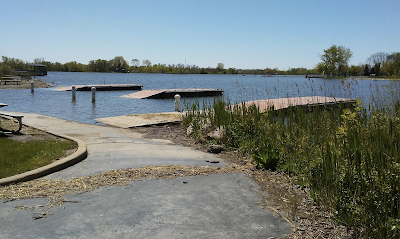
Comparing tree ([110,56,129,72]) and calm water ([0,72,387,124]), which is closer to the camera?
calm water ([0,72,387,124])

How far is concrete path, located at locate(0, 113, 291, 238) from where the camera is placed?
3762 mm

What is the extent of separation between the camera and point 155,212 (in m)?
4.29

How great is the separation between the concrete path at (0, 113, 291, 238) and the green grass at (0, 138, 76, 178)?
0.61m

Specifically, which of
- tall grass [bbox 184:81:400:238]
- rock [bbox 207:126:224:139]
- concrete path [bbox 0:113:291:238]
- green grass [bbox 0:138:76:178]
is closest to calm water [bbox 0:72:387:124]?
rock [bbox 207:126:224:139]

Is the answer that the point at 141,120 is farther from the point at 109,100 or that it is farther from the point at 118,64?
the point at 118,64

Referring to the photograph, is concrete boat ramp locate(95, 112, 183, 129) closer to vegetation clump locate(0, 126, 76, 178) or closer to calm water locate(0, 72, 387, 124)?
calm water locate(0, 72, 387, 124)

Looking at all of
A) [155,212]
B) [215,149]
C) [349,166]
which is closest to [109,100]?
[215,149]

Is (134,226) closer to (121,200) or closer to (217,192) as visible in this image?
(121,200)

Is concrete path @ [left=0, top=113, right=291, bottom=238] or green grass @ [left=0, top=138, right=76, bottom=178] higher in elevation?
green grass @ [left=0, top=138, right=76, bottom=178]

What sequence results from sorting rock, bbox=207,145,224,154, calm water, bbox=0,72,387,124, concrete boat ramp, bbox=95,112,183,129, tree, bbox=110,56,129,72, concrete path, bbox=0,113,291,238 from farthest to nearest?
tree, bbox=110,56,129,72, calm water, bbox=0,72,387,124, concrete boat ramp, bbox=95,112,183,129, rock, bbox=207,145,224,154, concrete path, bbox=0,113,291,238

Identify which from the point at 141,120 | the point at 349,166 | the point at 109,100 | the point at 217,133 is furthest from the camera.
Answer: the point at 109,100

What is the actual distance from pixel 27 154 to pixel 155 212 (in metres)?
3.93

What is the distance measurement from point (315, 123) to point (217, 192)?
4.18 metres

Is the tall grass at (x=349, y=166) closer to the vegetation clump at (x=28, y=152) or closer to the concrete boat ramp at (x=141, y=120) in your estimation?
the vegetation clump at (x=28, y=152)
